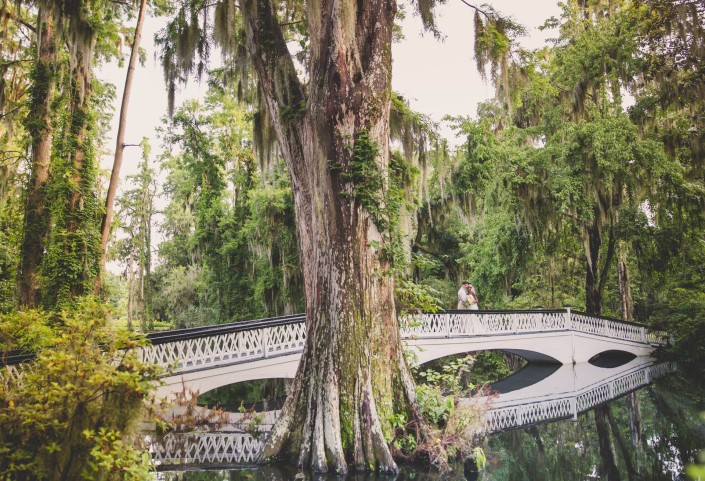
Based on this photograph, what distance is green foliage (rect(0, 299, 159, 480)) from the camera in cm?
405

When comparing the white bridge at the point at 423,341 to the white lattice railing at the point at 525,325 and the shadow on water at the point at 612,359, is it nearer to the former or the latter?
the white lattice railing at the point at 525,325

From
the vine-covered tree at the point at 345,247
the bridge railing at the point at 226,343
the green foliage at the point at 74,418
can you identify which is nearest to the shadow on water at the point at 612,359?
the bridge railing at the point at 226,343

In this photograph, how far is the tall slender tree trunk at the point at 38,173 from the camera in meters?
12.6

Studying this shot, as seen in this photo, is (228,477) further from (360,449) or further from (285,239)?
(285,239)

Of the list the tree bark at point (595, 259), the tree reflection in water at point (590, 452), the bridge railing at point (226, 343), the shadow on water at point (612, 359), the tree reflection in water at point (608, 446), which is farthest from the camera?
the shadow on water at point (612, 359)

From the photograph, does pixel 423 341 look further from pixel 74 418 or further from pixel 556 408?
pixel 74 418

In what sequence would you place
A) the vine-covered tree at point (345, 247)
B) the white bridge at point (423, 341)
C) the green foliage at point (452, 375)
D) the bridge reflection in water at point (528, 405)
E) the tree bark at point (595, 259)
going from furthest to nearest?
the tree bark at point (595, 259) → the white bridge at point (423, 341) → the green foliage at point (452, 375) → the bridge reflection in water at point (528, 405) → the vine-covered tree at point (345, 247)

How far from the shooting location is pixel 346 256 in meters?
6.64

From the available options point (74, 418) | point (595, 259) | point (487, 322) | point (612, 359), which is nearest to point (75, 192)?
point (74, 418)

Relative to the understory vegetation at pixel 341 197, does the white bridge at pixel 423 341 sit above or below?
below

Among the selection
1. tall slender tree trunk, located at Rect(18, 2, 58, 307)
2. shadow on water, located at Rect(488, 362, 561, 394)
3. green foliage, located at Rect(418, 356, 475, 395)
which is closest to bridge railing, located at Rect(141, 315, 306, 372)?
green foliage, located at Rect(418, 356, 475, 395)

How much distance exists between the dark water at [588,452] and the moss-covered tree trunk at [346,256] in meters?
0.50

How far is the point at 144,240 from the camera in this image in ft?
102

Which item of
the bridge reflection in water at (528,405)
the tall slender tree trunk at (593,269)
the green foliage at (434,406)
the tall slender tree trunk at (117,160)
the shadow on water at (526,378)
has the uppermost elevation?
the tall slender tree trunk at (117,160)
